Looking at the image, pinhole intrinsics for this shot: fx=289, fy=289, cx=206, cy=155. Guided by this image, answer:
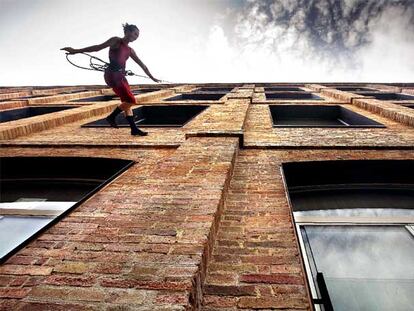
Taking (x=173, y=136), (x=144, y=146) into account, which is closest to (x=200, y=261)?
(x=144, y=146)

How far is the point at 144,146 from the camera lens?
14.9ft

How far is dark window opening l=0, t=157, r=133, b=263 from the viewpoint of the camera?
10.9 ft

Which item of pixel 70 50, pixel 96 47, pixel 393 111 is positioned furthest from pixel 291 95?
pixel 70 50

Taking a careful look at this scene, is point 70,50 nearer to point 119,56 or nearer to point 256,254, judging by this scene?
point 119,56

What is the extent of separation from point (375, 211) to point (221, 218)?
1771 mm

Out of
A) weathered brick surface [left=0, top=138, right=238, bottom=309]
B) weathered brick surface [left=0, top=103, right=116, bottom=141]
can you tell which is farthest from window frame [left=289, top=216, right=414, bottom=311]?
weathered brick surface [left=0, top=103, right=116, bottom=141]

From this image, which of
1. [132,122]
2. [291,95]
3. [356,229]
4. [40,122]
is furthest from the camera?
[291,95]

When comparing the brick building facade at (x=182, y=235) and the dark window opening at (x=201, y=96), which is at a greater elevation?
the dark window opening at (x=201, y=96)

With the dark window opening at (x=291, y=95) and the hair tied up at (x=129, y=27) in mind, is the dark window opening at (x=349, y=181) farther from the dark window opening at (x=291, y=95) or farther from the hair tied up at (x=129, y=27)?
the dark window opening at (x=291, y=95)

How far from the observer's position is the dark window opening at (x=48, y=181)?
3320mm

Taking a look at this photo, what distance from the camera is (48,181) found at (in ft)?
13.1

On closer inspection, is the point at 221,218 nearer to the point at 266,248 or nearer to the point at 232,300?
the point at 266,248

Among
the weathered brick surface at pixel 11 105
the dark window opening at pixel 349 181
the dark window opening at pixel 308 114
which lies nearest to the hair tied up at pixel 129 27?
the dark window opening at pixel 349 181

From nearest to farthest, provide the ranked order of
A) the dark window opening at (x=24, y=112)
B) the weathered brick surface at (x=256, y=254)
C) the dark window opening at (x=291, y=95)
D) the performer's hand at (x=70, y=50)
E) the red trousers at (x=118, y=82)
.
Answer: the weathered brick surface at (x=256, y=254) < the performer's hand at (x=70, y=50) < the red trousers at (x=118, y=82) < the dark window opening at (x=24, y=112) < the dark window opening at (x=291, y=95)
